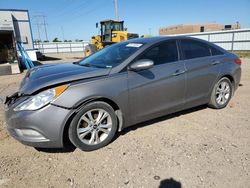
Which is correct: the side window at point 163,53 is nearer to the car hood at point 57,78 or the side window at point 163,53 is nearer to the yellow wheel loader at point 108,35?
the car hood at point 57,78

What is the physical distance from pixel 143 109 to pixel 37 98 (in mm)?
A: 1586

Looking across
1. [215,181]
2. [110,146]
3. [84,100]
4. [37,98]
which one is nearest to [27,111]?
[37,98]

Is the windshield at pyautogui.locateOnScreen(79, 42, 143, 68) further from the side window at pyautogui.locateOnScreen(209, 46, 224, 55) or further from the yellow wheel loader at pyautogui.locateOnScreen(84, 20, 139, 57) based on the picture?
the yellow wheel loader at pyautogui.locateOnScreen(84, 20, 139, 57)

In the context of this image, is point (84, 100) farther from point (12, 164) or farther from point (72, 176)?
point (12, 164)

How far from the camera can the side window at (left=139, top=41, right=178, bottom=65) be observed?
3510 millimetres

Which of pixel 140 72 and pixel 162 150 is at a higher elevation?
pixel 140 72

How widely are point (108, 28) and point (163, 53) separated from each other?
1488 centimetres

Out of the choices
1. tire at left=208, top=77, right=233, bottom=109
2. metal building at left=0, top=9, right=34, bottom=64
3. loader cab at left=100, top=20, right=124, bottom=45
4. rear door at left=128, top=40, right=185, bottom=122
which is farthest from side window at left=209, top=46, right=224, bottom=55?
metal building at left=0, top=9, right=34, bottom=64

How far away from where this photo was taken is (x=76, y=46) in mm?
43250

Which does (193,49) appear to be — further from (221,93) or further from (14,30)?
(14,30)

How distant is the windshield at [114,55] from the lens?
11.2ft

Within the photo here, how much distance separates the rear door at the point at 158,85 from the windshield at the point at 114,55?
0.24 meters

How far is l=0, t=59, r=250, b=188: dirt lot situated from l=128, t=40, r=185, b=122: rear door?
391mm

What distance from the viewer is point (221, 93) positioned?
454 centimetres
